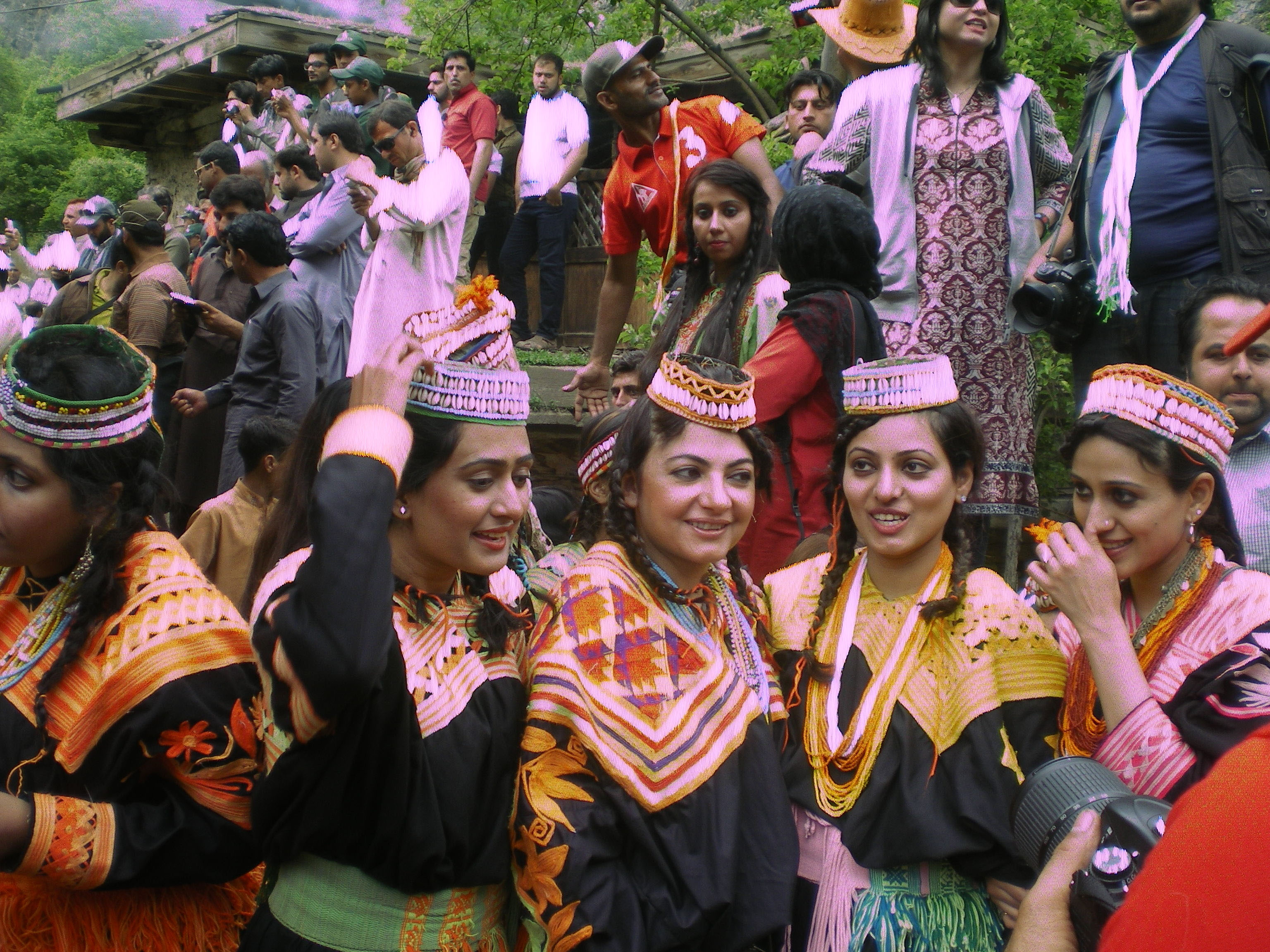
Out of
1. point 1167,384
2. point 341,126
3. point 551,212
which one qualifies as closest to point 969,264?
point 1167,384

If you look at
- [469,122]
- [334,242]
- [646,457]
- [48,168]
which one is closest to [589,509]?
[646,457]

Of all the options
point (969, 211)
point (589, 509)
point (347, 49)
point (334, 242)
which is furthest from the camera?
point (347, 49)

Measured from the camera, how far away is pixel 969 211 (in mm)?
4168

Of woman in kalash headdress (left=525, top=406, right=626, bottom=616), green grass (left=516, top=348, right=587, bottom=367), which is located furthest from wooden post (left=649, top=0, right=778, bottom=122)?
woman in kalash headdress (left=525, top=406, right=626, bottom=616)

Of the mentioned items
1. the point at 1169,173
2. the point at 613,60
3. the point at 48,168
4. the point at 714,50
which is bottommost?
the point at 1169,173

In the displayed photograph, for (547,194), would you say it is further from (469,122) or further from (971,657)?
(971,657)

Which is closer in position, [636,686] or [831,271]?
[636,686]

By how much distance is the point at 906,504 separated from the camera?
2.51 meters

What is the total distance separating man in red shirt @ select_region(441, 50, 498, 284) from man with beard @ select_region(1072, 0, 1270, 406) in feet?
18.3

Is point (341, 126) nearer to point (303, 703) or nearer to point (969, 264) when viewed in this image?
point (969, 264)

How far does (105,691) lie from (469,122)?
7.51m

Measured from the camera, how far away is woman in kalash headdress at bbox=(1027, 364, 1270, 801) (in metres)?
2.13

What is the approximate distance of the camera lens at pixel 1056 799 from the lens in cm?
150

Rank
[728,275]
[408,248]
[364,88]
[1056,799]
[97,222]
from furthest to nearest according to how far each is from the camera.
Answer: [97,222] < [364,88] < [408,248] < [728,275] < [1056,799]
